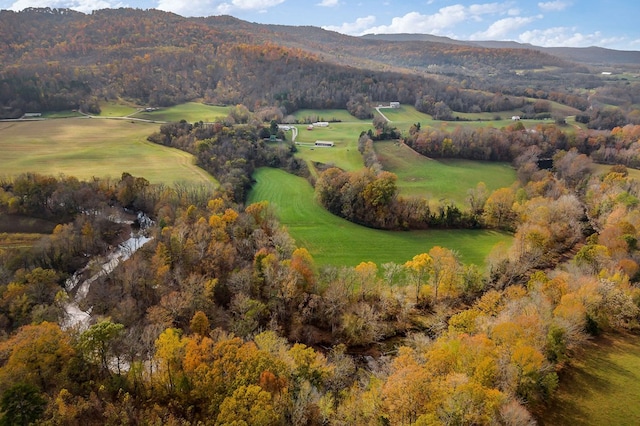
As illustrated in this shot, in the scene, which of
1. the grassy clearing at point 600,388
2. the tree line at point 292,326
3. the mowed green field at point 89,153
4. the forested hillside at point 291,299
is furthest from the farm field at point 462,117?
the grassy clearing at point 600,388

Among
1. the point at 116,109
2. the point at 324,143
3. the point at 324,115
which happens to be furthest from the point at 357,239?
the point at 116,109

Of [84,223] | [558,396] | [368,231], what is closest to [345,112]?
[368,231]

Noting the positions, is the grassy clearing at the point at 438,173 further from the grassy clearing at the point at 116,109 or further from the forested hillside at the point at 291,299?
the grassy clearing at the point at 116,109

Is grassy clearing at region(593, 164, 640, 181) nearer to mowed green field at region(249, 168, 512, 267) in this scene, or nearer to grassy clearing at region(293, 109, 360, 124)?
mowed green field at region(249, 168, 512, 267)

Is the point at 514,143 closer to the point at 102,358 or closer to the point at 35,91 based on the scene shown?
the point at 102,358

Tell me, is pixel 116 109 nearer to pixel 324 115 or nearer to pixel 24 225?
pixel 324 115

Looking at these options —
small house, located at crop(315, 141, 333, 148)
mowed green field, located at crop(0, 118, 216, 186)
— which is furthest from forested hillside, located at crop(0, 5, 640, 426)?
small house, located at crop(315, 141, 333, 148)
